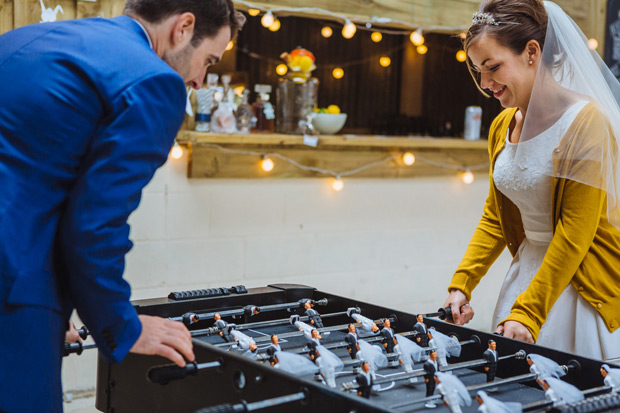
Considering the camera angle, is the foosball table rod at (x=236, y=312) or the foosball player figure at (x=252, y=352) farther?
the foosball table rod at (x=236, y=312)

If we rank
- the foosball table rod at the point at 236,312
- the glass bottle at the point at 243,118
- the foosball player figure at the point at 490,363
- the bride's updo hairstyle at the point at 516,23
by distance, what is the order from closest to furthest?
the foosball player figure at the point at 490,363
the foosball table rod at the point at 236,312
the bride's updo hairstyle at the point at 516,23
the glass bottle at the point at 243,118

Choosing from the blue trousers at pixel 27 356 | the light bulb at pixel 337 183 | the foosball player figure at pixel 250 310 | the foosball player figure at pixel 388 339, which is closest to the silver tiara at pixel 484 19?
the foosball player figure at pixel 388 339

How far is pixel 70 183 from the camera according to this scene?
4.22 feet

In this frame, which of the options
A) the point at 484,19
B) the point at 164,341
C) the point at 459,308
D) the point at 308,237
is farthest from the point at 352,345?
the point at 308,237

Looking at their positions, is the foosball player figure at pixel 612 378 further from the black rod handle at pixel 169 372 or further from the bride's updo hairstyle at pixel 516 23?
the bride's updo hairstyle at pixel 516 23

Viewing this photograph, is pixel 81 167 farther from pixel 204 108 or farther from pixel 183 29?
pixel 204 108

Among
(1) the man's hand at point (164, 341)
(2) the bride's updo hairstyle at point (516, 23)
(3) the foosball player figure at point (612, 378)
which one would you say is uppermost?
(2) the bride's updo hairstyle at point (516, 23)

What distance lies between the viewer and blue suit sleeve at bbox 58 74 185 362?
3.98 ft

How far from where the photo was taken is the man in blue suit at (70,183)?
A: 48.3 inches

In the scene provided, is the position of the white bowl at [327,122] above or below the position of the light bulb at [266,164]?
above

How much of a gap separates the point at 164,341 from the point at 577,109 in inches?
48.8

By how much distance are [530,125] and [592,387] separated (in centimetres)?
79

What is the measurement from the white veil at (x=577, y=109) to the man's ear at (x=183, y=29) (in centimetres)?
97

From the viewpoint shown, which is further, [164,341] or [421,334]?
[421,334]
